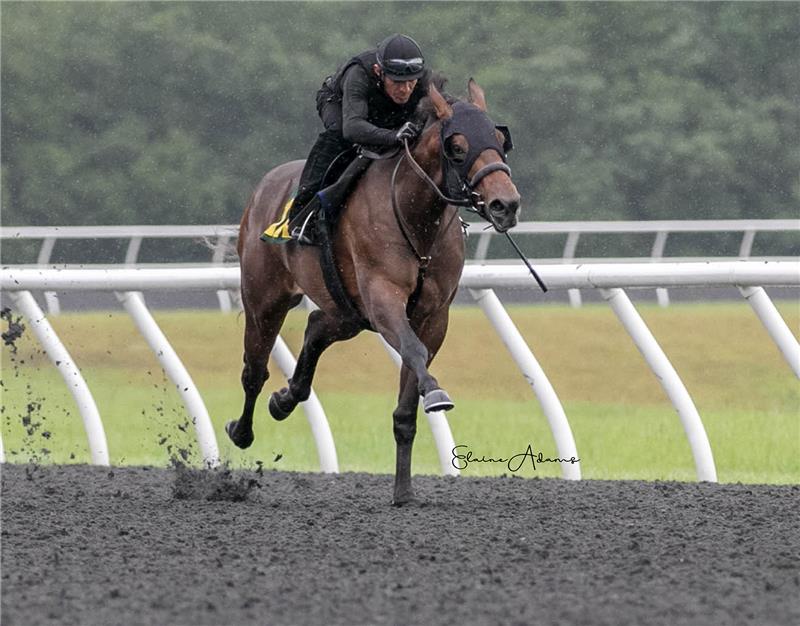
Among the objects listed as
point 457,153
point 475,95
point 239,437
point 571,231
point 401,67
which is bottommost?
point 239,437

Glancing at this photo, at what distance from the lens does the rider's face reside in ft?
21.5

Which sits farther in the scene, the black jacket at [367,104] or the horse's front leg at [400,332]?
the black jacket at [367,104]

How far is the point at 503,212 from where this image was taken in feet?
19.0

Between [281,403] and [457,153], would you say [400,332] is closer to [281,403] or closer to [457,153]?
[457,153]

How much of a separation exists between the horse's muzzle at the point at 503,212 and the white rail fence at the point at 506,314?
1196mm

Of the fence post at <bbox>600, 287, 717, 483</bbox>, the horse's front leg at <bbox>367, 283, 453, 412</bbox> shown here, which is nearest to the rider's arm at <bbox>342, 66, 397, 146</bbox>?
the horse's front leg at <bbox>367, 283, 453, 412</bbox>

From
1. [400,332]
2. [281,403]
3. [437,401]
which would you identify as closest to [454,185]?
[400,332]

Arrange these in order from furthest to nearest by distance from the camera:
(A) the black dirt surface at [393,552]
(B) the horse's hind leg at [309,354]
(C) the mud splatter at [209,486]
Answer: (B) the horse's hind leg at [309,354]
(C) the mud splatter at [209,486]
(A) the black dirt surface at [393,552]

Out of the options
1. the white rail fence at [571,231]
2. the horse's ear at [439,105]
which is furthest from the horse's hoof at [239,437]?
the white rail fence at [571,231]

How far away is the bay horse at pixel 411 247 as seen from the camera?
236 inches

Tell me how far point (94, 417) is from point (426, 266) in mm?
2460

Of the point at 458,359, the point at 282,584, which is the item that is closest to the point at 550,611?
the point at 282,584

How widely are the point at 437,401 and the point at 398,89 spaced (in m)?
1.41

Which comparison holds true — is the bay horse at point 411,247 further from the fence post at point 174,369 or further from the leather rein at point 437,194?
the fence post at point 174,369
